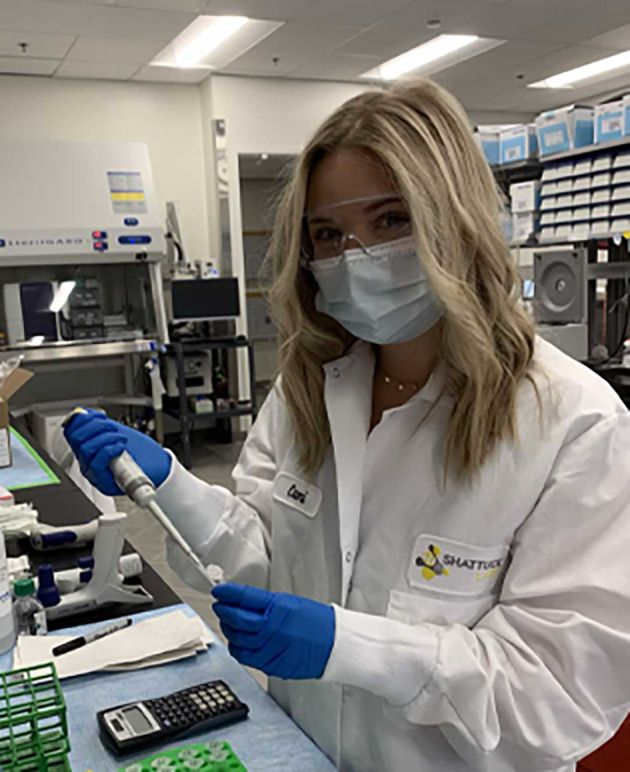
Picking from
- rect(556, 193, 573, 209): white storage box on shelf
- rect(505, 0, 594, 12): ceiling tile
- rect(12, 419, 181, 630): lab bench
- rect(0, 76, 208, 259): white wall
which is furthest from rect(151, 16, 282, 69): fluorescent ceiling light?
rect(12, 419, 181, 630): lab bench

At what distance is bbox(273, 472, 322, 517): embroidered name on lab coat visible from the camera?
42.4 inches

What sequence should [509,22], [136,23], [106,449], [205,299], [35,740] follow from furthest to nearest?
[205,299] < [509,22] < [136,23] < [106,449] < [35,740]

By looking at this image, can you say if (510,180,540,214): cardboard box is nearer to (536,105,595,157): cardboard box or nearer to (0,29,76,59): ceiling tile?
(536,105,595,157): cardboard box

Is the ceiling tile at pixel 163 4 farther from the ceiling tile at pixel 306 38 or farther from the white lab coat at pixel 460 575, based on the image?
the white lab coat at pixel 460 575

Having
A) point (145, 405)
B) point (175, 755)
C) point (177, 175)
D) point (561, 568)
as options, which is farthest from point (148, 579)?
point (177, 175)

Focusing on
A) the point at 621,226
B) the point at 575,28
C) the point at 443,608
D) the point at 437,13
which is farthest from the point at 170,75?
the point at 443,608

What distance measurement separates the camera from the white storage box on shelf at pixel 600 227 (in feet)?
11.3

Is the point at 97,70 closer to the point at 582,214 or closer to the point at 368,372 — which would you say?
the point at 582,214

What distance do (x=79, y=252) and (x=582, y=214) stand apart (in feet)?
10.3

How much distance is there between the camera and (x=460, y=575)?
3.04ft

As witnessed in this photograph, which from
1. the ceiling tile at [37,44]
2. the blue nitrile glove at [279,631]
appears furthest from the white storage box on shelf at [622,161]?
the ceiling tile at [37,44]

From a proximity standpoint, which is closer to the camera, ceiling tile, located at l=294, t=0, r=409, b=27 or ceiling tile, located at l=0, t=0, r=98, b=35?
ceiling tile, located at l=0, t=0, r=98, b=35

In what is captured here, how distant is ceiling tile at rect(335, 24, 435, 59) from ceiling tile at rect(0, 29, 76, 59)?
1.83 meters

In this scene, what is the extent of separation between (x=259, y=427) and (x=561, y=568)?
0.58 m
